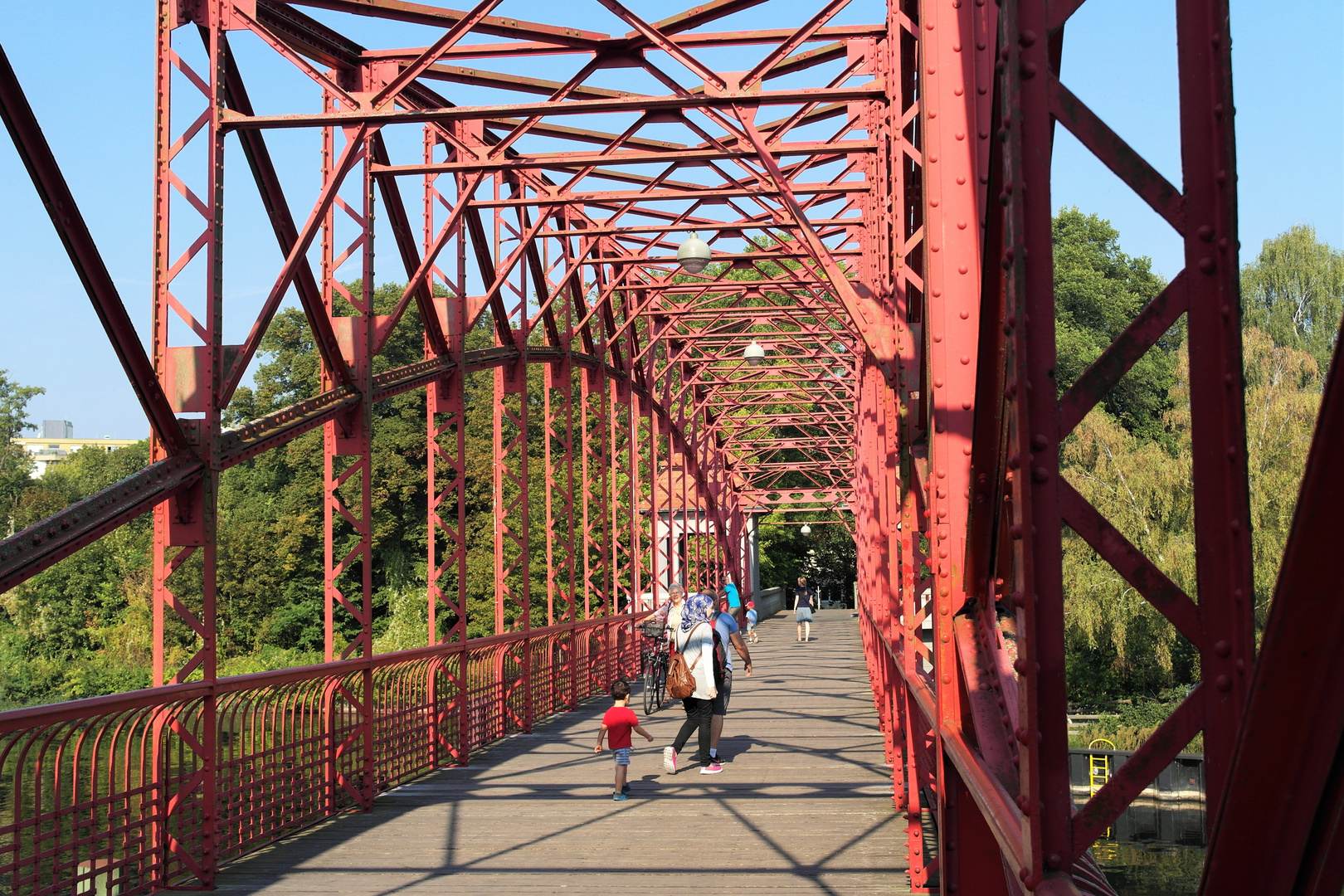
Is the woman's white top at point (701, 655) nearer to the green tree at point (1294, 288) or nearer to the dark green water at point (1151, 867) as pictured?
the dark green water at point (1151, 867)

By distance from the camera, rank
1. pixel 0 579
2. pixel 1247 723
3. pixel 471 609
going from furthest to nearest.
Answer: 1. pixel 471 609
2. pixel 0 579
3. pixel 1247 723

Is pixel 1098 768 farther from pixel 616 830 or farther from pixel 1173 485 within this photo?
pixel 616 830

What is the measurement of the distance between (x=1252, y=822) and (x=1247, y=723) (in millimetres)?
173

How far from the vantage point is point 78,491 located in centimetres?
6938

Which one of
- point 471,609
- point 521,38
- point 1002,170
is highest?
point 521,38

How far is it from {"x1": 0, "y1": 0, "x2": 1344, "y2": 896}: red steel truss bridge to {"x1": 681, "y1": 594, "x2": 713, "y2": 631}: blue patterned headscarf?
1870 millimetres

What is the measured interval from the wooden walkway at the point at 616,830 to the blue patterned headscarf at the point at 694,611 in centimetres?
140

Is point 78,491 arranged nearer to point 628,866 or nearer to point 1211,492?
point 628,866

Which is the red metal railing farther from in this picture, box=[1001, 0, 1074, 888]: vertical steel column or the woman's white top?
box=[1001, 0, 1074, 888]: vertical steel column

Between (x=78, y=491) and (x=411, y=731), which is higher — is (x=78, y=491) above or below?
above

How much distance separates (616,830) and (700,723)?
3.15m

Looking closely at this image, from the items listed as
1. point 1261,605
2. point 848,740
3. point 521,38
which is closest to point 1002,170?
point 521,38

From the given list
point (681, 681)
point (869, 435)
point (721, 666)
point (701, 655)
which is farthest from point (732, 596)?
point (681, 681)

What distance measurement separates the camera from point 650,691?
18.7 metres
